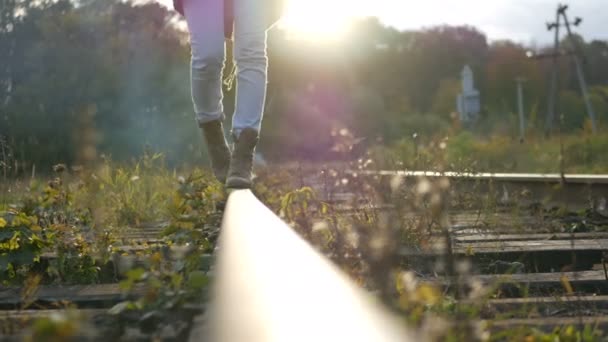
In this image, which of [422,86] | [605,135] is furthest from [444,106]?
[605,135]

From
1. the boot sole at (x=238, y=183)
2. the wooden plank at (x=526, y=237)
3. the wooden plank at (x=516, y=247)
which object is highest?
the boot sole at (x=238, y=183)

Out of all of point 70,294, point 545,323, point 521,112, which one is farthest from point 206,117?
point 521,112

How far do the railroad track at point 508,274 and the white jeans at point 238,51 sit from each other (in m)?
0.82

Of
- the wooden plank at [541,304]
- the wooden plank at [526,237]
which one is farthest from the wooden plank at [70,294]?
the wooden plank at [526,237]

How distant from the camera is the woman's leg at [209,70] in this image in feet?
14.6

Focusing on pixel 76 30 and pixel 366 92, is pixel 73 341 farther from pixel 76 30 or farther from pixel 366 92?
pixel 366 92

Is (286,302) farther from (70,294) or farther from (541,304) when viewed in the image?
(70,294)

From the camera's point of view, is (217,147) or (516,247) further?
(217,147)

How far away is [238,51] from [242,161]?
23.2 inches

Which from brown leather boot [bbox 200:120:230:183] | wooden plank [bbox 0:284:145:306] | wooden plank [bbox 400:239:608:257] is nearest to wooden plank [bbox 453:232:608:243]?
wooden plank [bbox 400:239:608:257]

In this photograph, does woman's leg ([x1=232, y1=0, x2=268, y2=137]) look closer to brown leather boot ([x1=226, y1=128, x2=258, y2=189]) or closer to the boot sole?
brown leather boot ([x1=226, y1=128, x2=258, y2=189])

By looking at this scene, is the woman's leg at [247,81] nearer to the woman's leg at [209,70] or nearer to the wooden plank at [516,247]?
the woman's leg at [209,70]

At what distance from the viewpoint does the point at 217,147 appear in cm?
505

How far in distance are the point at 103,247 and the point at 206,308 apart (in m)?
1.78
